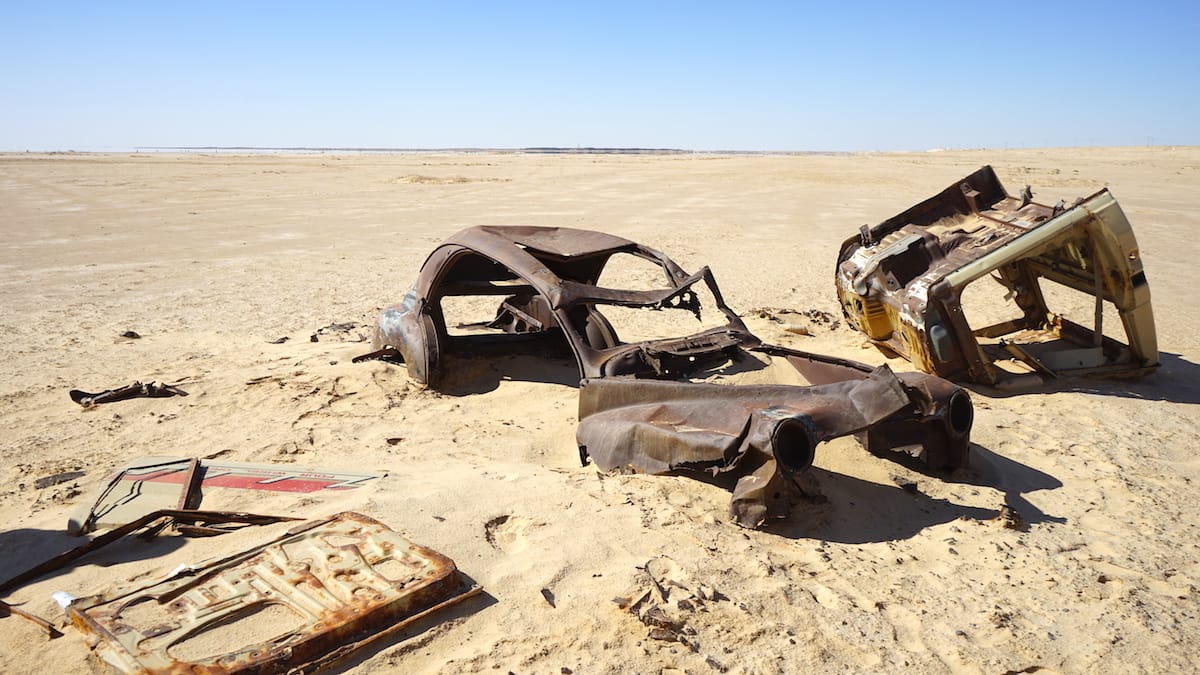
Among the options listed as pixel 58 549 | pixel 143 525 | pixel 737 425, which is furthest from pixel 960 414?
pixel 58 549

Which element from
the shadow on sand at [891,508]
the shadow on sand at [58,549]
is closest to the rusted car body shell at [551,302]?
the shadow on sand at [891,508]

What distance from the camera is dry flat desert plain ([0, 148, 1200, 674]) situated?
3258 millimetres

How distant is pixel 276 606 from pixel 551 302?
111 inches

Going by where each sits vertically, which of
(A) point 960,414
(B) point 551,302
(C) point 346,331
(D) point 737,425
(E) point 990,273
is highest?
(B) point 551,302

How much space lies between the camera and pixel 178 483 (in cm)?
467

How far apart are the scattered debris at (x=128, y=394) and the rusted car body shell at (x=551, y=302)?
1.64m

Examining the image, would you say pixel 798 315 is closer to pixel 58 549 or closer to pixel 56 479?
pixel 56 479

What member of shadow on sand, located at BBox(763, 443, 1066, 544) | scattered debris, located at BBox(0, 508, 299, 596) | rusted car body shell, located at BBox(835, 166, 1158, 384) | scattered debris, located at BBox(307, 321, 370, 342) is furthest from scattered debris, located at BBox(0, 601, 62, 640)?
rusted car body shell, located at BBox(835, 166, 1158, 384)

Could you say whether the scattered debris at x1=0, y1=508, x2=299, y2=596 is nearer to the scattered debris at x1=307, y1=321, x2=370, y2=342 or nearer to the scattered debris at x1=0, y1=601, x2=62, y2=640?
the scattered debris at x1=0, y1=601, x2=62, y2=640

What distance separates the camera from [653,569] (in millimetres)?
3652

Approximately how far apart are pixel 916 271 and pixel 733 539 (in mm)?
4103

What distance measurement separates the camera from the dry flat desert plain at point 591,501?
3258mm

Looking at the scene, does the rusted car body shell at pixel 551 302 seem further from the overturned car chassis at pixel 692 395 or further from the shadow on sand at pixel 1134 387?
the shadow on sand at pixel 1134 387

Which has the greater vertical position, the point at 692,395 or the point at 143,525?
the point at 692,395
